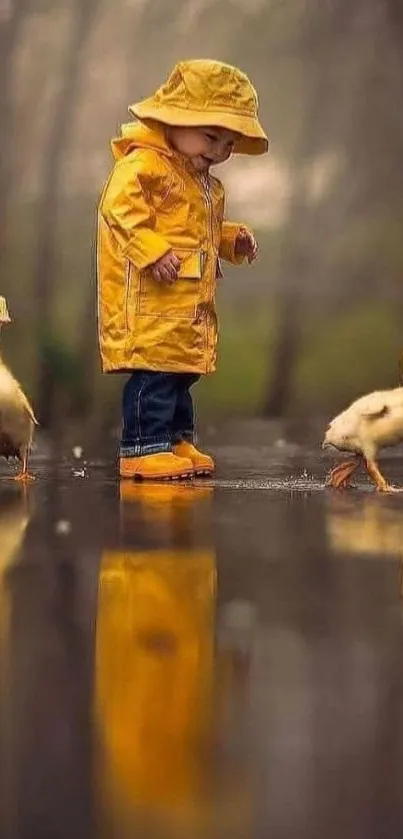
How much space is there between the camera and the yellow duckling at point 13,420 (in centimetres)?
212

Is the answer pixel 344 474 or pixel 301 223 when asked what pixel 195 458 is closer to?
pixel 344 474

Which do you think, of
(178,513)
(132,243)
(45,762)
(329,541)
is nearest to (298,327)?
(132,243)

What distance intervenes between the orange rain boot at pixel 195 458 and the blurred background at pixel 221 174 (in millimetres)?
688

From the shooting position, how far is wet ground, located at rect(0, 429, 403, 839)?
0.59 meters

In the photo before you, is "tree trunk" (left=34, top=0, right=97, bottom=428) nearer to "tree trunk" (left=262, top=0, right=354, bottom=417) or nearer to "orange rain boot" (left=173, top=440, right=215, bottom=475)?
"tree trunk" (left=262, top=0, right=354, bottom=417)

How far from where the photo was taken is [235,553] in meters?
1.29

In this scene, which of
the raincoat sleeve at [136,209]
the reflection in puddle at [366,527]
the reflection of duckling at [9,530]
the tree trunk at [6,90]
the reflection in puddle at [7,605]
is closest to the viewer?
the reflection in puddle at [7,605]

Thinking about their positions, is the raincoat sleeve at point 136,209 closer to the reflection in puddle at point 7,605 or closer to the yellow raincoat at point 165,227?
the yellow raincoat at point 165,227

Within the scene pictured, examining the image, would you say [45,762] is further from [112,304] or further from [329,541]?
[112,304]

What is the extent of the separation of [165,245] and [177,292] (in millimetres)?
125

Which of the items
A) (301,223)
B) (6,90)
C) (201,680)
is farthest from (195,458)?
(201,680)

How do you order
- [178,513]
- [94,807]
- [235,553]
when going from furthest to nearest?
[178,513] → [235,553] → [94,807]

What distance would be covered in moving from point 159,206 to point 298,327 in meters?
0.97

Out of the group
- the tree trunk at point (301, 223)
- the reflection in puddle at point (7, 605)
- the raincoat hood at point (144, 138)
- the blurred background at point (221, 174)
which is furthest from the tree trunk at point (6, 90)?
the reflection in puddle at point (7, 605)
